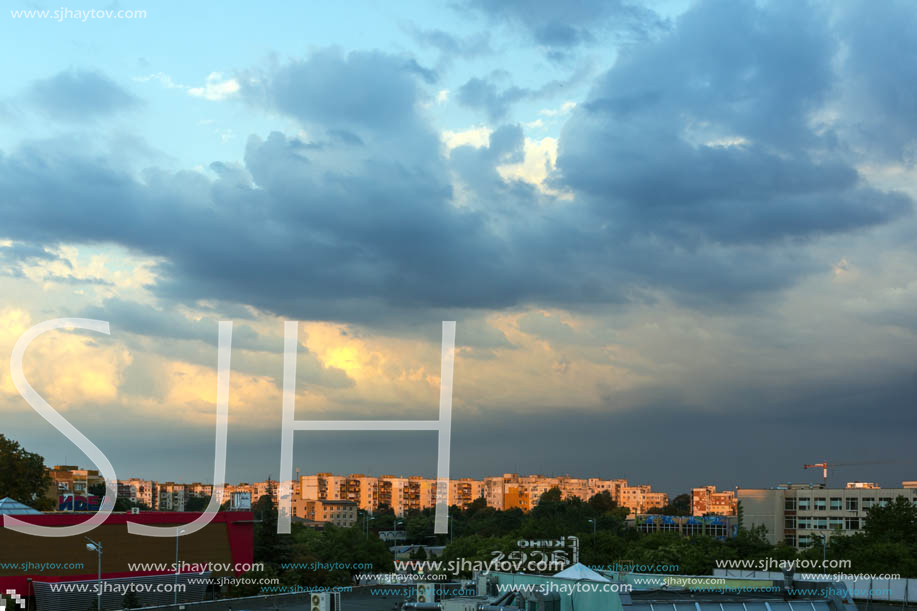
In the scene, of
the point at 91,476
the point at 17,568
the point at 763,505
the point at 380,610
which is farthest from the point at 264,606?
the point at 91,476

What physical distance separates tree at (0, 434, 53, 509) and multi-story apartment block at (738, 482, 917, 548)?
304 ft

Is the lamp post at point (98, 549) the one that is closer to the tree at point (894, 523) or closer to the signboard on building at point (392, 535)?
the tree at point (894, 523)

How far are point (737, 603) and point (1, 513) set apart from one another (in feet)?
163

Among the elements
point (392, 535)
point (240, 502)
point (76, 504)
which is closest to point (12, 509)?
point (240, 502)

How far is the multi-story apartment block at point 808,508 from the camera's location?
124125 mm

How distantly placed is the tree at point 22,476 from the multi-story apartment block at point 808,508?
92.6m

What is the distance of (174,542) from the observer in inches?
2539

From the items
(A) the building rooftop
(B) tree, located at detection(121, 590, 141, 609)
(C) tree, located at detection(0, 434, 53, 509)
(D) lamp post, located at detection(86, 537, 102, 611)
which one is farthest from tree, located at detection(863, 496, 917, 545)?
(C) tree, located at detection(0, 434, 53, 509)

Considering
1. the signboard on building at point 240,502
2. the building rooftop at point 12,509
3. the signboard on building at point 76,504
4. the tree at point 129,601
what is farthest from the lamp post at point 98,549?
the signboard on building at point 76,504

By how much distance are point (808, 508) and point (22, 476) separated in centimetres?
10412

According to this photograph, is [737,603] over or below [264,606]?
over

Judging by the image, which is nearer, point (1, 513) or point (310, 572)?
point (1, 513)

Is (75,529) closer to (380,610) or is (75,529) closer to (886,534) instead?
(380,610)

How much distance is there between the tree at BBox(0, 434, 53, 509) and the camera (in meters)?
82.5
